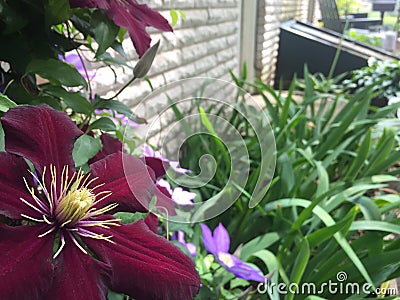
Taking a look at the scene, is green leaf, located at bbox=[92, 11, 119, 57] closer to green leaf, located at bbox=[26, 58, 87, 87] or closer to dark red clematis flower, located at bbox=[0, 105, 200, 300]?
green leaf, located at bbox=[26, 58, 87, 87]

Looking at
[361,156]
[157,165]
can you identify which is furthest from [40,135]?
[361,156]

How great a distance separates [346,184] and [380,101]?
5.90ft

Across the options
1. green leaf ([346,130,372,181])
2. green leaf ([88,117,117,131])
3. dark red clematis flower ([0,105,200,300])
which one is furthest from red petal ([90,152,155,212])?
green leaf ([346,130,372,181])

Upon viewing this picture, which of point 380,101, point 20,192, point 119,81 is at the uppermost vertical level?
point 20,192

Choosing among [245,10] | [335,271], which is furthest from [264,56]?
[335,271]

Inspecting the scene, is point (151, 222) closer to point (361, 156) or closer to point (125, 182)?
point (125, 182)

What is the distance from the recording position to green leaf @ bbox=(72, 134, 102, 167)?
1.15 feet

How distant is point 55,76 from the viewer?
1.34 feet

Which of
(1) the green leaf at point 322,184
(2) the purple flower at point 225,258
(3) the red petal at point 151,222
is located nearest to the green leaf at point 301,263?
(2) the purple flower at point 225,258

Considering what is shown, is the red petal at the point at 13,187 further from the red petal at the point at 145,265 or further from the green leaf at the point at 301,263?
the green leaf at the point at 301,263

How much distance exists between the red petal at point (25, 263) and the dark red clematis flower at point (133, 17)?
214 millimetres

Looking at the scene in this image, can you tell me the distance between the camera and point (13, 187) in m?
0.26

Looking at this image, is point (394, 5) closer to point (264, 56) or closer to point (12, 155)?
point (264, 56)

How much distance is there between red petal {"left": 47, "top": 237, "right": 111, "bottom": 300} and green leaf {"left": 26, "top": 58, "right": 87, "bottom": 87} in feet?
0.66
